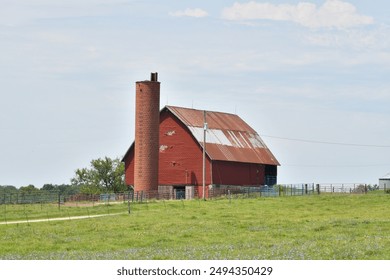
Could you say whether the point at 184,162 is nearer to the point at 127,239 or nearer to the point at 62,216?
the point at 62,216

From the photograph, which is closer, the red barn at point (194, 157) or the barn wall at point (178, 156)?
the red barn at point (194, 157)

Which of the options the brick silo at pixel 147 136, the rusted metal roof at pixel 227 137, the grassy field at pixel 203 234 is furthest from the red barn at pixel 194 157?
the grassy field at pixel 203 234

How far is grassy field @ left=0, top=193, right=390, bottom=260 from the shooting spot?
26.9 meters

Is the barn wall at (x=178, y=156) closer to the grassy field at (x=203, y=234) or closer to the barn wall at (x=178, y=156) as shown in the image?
the barn wall at (x=178, y=156)

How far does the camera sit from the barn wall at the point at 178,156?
78.2 meters

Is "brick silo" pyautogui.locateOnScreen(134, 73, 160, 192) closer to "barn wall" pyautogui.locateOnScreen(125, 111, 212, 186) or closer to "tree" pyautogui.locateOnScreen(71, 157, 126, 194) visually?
"barn wall" pyautogui.locateOnScreen(125, 111, 212, 186)

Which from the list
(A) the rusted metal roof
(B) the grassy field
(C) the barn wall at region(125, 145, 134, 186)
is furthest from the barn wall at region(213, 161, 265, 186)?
(B) the grassy field

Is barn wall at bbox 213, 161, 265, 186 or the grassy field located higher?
barn wall at bbox 213, 161, 265, 186

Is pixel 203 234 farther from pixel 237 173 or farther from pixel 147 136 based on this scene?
pixel 237 173

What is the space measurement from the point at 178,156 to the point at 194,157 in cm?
173

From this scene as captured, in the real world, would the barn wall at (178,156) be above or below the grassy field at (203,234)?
above

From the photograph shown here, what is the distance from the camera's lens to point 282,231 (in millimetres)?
36406
